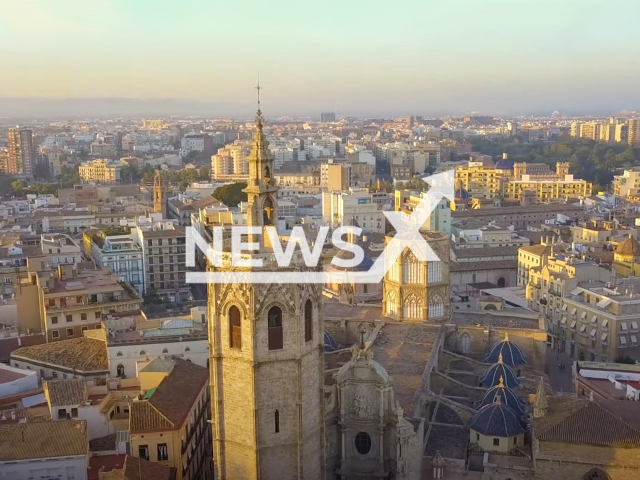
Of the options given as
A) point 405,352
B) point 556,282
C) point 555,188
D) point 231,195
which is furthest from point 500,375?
point 555,188

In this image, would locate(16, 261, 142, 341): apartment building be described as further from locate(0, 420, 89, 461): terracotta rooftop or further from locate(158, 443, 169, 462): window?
locate(158, 443, 169, 462): window

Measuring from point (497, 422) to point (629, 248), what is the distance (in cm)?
2335

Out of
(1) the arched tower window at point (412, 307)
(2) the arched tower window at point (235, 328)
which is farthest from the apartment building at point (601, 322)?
(2) the arched tower window at point (235, 328)

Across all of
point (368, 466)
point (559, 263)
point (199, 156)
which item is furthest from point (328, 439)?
point (199, 156)

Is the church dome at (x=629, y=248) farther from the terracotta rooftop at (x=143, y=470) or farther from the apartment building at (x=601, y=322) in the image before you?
the terracotta rooftop at (x=143, y=470)

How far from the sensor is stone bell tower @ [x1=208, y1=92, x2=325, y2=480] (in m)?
14.8

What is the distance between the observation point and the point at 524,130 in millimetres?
175625

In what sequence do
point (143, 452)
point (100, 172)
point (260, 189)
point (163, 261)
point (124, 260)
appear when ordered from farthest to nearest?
point (100, 172)
point (163, 261)
point (124, 260)
point (143, 452)
point (260, 189)

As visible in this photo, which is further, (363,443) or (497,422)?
(497,422)

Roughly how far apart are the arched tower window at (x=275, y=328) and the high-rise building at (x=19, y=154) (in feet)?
339

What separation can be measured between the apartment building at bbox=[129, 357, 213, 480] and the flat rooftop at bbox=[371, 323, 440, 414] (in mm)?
5483

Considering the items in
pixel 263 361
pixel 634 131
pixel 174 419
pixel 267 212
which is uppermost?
pixel 267 212

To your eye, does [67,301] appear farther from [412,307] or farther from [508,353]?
[508,353]

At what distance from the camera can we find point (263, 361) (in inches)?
587
